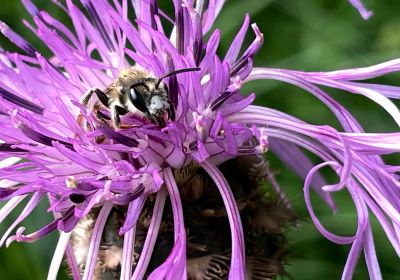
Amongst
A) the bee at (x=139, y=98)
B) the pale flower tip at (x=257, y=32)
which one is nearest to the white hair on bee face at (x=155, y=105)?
the bee at (x=139, y=98)

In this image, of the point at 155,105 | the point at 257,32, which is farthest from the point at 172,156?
the point at 257,32

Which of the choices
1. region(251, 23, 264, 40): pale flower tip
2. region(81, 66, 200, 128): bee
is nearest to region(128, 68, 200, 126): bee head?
region(81, 66, 200, 128): bee

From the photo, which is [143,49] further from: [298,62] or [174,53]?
[298,62]

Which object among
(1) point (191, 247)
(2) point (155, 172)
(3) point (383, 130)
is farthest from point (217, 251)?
(3) point (383, 130)

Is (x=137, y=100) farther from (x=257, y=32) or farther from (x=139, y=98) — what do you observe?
(x=257, y=32)

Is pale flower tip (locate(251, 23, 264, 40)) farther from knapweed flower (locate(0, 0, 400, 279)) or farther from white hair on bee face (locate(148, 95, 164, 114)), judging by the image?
white hair on bee face (locate(148, 95, 164, 114))

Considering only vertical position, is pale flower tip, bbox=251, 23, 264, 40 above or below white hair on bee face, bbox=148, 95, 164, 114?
above
